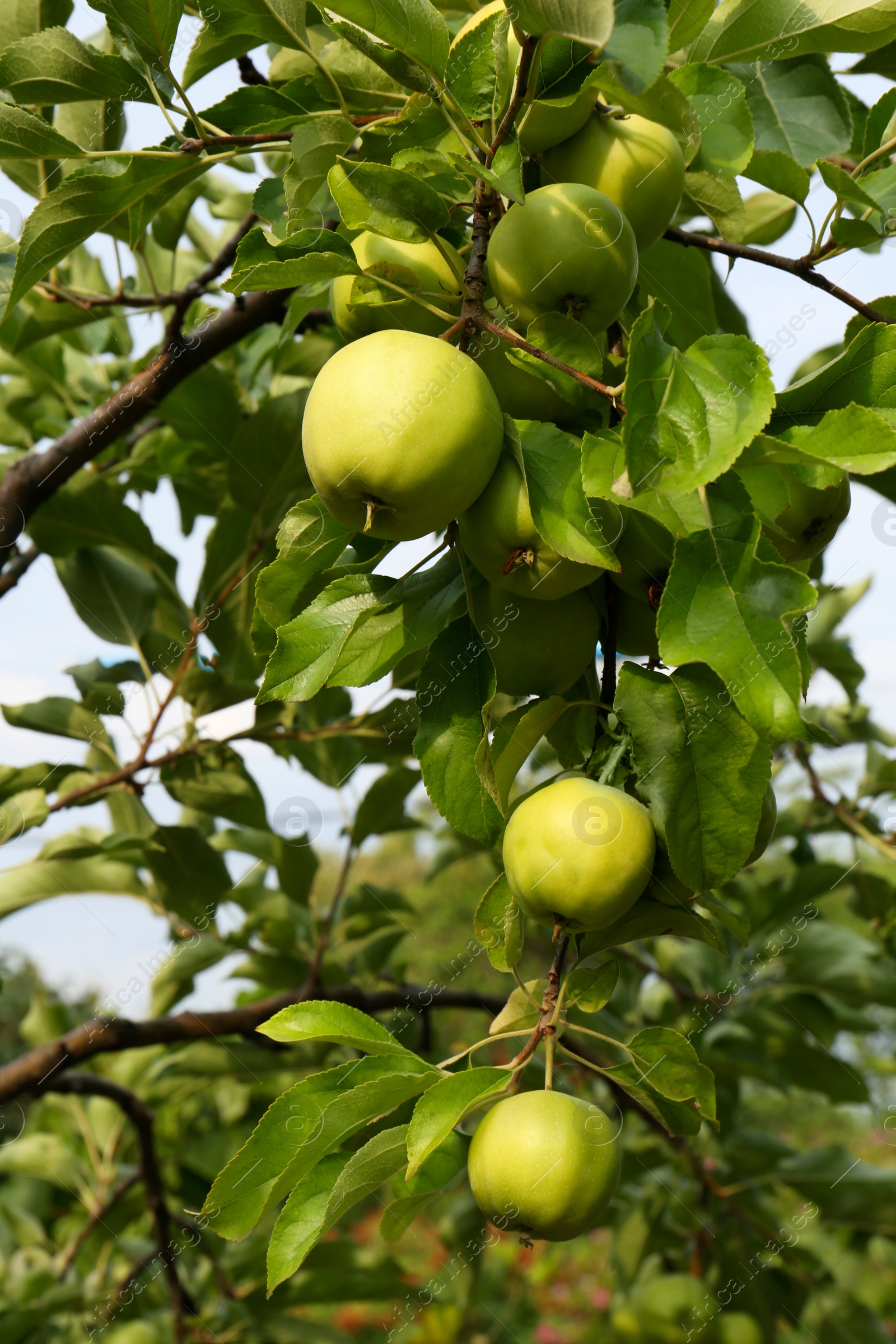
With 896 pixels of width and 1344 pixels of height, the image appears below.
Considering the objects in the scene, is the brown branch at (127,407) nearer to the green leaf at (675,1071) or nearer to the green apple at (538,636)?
the green apple at (538,636)

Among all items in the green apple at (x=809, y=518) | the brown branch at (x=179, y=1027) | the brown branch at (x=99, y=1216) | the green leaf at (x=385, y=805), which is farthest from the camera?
the brown branch at (x=99, y=1216)

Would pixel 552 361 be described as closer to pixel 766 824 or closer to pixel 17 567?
pixel 766 824

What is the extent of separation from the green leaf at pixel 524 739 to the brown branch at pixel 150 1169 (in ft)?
3.12

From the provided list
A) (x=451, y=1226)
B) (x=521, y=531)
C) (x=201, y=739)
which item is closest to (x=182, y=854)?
(x=201, y=739)

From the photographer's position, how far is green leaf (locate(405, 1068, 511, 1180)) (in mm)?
550

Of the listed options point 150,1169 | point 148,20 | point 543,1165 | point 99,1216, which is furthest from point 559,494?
point 99,1216

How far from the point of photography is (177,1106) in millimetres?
2379

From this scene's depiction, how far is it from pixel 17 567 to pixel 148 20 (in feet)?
2.62

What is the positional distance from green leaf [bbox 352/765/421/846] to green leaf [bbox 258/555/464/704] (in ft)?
2.48

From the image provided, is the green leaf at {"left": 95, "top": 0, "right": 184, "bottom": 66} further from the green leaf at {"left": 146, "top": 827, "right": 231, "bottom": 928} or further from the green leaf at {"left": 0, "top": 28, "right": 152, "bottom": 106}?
the green leaf at {"left": 146, "top": 827, "right": 231, "bottom": 928}

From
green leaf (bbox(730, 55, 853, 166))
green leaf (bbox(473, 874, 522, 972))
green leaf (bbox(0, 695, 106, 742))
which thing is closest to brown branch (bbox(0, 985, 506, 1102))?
green leaf (bbox(0, 695, 106, 742))

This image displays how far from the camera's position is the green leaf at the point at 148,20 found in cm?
73

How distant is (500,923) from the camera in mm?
707

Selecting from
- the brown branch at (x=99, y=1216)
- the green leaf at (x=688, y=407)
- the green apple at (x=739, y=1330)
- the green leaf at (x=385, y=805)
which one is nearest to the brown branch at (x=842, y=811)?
the green leaf at (x=385, y=805)
